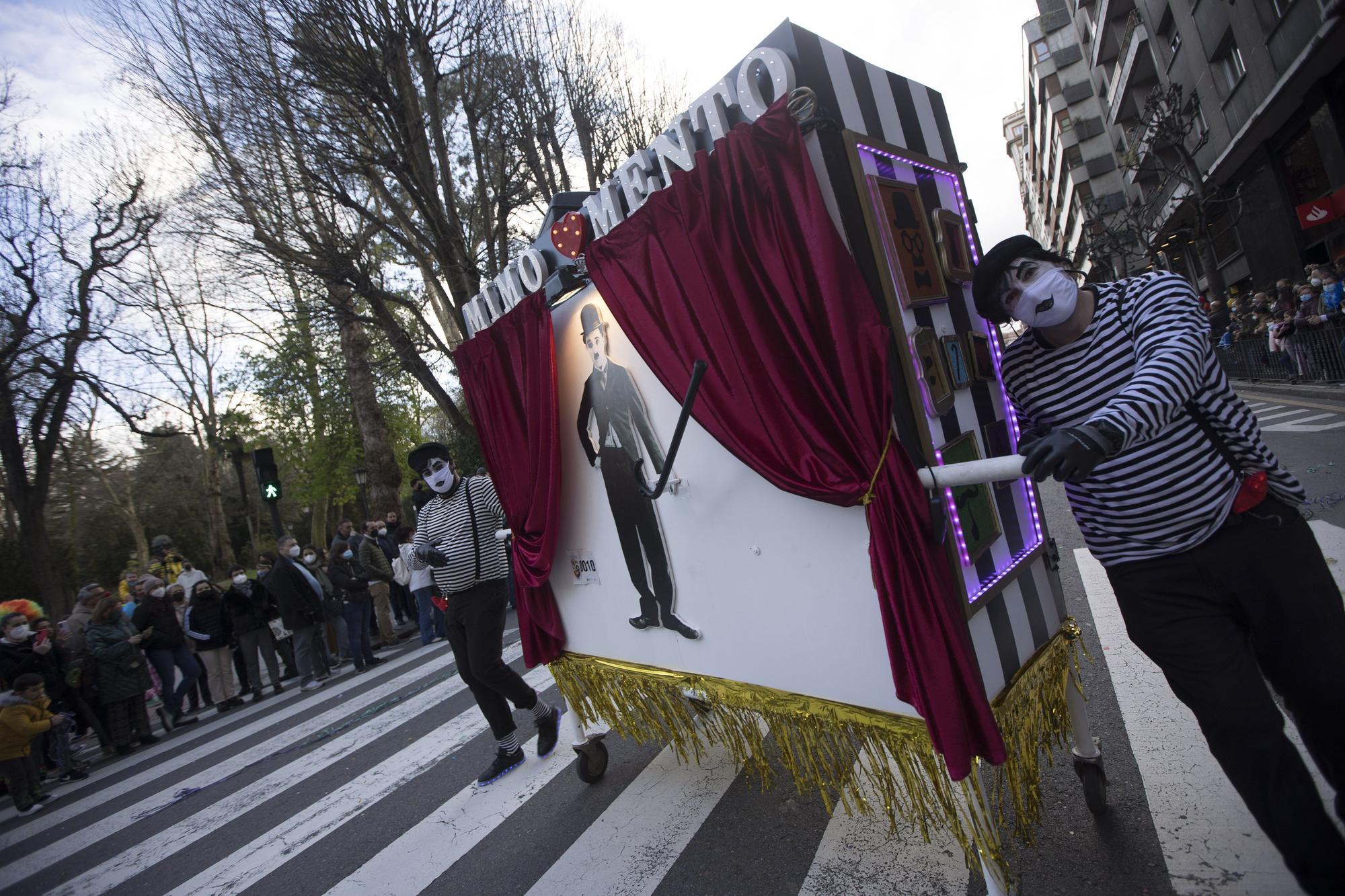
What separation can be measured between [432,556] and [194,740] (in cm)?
565

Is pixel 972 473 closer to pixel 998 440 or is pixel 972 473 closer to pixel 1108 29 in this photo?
pixel 998 440

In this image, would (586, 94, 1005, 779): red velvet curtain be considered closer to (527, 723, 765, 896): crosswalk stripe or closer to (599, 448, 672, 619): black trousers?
(599, 448, 672, 619): black trousers

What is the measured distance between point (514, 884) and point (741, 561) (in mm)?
1835

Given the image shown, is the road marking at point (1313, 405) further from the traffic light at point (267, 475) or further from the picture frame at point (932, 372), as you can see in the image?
the traffic light at point (267, 475)

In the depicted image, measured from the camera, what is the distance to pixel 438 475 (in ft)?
14.0

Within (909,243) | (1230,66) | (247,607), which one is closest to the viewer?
(909,243)

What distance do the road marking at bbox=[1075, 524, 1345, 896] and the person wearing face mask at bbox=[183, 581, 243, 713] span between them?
31.2 ft

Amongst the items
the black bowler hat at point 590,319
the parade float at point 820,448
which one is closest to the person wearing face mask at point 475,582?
the parade float at point 820,448

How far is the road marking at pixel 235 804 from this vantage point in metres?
4.34

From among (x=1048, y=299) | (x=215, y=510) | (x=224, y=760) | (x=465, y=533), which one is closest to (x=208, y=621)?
(x=224, y=760)

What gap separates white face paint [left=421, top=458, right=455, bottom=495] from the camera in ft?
13.9

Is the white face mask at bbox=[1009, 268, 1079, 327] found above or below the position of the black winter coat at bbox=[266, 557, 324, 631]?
above

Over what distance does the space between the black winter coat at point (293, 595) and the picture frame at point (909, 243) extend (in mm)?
8396

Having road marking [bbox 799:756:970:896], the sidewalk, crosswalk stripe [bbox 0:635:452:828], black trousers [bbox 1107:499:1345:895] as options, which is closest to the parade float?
road marking [bbox 799:756:970:896]
